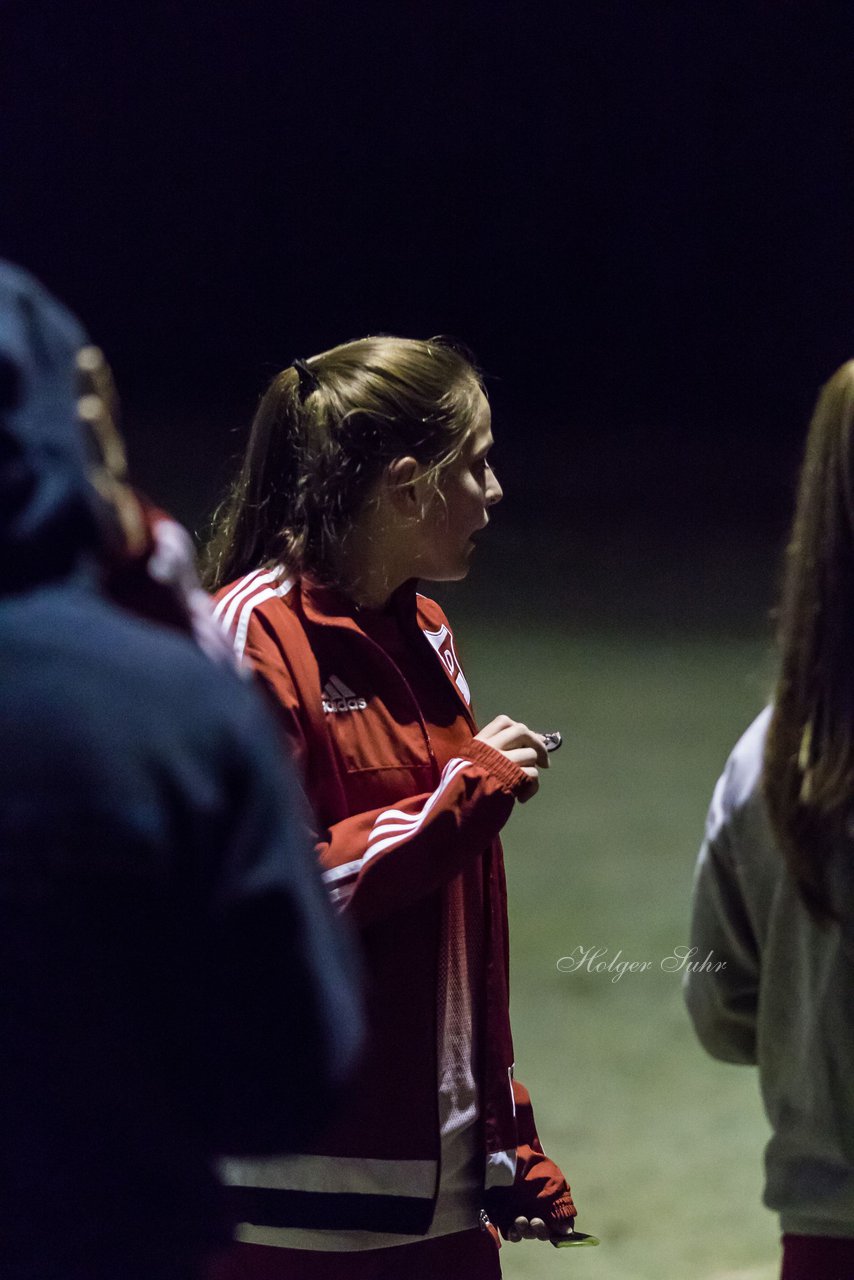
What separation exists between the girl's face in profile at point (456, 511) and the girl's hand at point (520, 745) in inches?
8.7

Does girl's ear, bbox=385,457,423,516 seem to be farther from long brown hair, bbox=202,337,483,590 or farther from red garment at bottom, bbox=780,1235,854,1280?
red garment at bottom, bbox=780,1235,854,1280

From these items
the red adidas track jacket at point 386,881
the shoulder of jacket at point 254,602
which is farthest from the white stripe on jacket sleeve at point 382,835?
the shoulder of jacket at point 254,602

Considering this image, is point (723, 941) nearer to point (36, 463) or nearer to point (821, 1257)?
point (821, 1257)

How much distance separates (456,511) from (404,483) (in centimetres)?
7

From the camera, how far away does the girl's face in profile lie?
164cm

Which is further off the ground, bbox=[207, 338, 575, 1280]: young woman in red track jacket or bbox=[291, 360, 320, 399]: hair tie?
bbox=[291, 360, 320, 399]: hair tie

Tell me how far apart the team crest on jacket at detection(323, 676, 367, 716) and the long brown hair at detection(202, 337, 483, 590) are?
5.4 inches

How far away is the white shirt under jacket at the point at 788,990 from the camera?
1121mm

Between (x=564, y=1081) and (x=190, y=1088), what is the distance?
7.42 feet

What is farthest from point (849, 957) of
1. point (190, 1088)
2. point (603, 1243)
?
point (603, 1243)

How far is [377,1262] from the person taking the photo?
4.86 ft

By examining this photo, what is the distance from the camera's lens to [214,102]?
728cm

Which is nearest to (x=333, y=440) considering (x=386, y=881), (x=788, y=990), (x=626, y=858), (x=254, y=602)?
(x=254, y=602)

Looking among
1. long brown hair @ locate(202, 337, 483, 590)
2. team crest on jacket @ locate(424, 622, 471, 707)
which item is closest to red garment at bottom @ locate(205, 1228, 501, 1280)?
team crest on jacket @ locate(424, 622, 471, 707)
